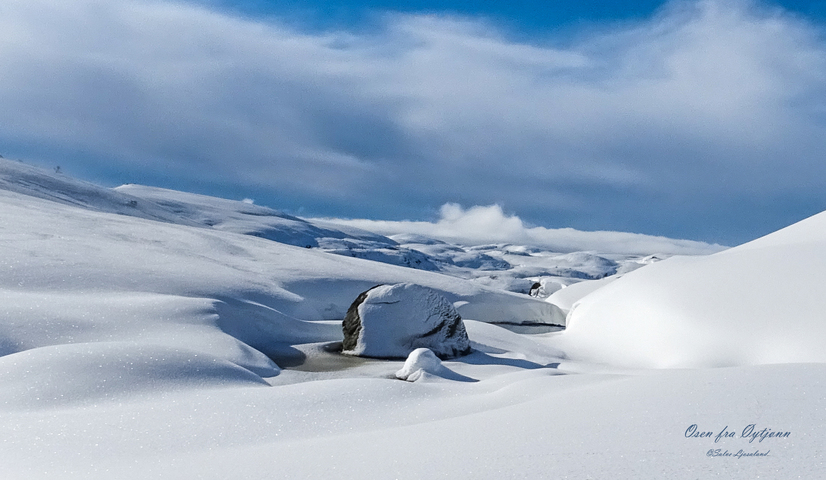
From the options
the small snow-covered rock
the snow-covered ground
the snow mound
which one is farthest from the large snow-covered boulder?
the snow mound

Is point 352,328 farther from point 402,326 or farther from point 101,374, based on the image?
point 101,374

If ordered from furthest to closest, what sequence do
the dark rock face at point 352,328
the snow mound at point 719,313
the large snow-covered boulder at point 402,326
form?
the dark rock face at point 352,328 < the large snow-covered boulder at point 402,326 < the snow mound at point 719,313

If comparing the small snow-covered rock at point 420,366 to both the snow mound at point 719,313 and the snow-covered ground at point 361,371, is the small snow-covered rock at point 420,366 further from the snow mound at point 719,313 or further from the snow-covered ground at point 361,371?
the snow mound at point 719,313

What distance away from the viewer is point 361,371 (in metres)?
7.91

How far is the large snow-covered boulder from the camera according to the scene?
9.20 meters

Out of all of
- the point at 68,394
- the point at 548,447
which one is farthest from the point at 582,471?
the point at 68,394

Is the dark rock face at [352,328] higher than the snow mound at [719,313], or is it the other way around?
the snow mound at [719,313]

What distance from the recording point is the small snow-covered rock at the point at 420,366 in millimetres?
6843

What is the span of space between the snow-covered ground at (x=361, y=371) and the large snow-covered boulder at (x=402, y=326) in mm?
448

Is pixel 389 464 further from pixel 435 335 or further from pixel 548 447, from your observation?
pixel 435 335

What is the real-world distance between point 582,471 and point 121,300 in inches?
308

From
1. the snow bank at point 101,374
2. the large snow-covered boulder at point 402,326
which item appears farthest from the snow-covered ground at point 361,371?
the large snow-covered boulder at point 402,326

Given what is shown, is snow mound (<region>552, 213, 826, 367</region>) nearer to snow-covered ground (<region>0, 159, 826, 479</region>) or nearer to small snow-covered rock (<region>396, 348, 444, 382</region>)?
snow-covered ground (<region>0, 159, 826, 479</region>)

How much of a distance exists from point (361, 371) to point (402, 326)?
1.66 metres
